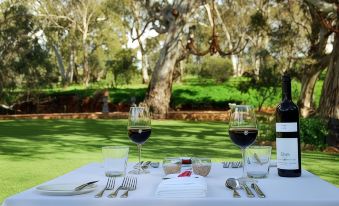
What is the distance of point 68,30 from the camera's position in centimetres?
3900

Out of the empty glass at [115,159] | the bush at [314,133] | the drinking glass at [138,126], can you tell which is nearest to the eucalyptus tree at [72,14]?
the bush at [314,133]

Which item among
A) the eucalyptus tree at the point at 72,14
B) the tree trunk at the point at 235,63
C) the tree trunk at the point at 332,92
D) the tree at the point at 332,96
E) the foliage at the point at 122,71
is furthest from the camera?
the tree trunk at the point at 235,63

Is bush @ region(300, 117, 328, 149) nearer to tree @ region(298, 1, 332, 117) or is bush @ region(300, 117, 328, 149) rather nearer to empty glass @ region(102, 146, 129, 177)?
tree @ region(298, 1, 332, 117)

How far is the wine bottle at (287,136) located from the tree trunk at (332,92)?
8653 mm

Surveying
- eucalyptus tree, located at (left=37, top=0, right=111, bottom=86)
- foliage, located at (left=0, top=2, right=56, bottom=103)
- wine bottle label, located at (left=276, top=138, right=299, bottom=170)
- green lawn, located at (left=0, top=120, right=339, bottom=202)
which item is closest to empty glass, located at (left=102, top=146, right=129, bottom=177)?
wine bottle label, located at (left=276, top=138, right=299, bottom=170)

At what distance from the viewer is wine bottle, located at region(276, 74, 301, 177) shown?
6.84 feet

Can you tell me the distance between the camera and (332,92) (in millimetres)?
10508

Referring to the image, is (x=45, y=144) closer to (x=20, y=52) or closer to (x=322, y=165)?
(x=322, y=165)

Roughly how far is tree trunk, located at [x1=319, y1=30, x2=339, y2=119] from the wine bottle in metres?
8.65

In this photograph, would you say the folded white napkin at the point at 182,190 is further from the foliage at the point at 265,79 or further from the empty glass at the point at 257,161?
the foliage at the point at 265,79

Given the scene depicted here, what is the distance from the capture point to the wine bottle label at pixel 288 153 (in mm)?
2078

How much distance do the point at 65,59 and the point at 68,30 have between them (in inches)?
438

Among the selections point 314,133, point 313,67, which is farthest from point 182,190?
point 313,67

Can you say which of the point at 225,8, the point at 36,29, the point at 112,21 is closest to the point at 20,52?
the point at 36,29
